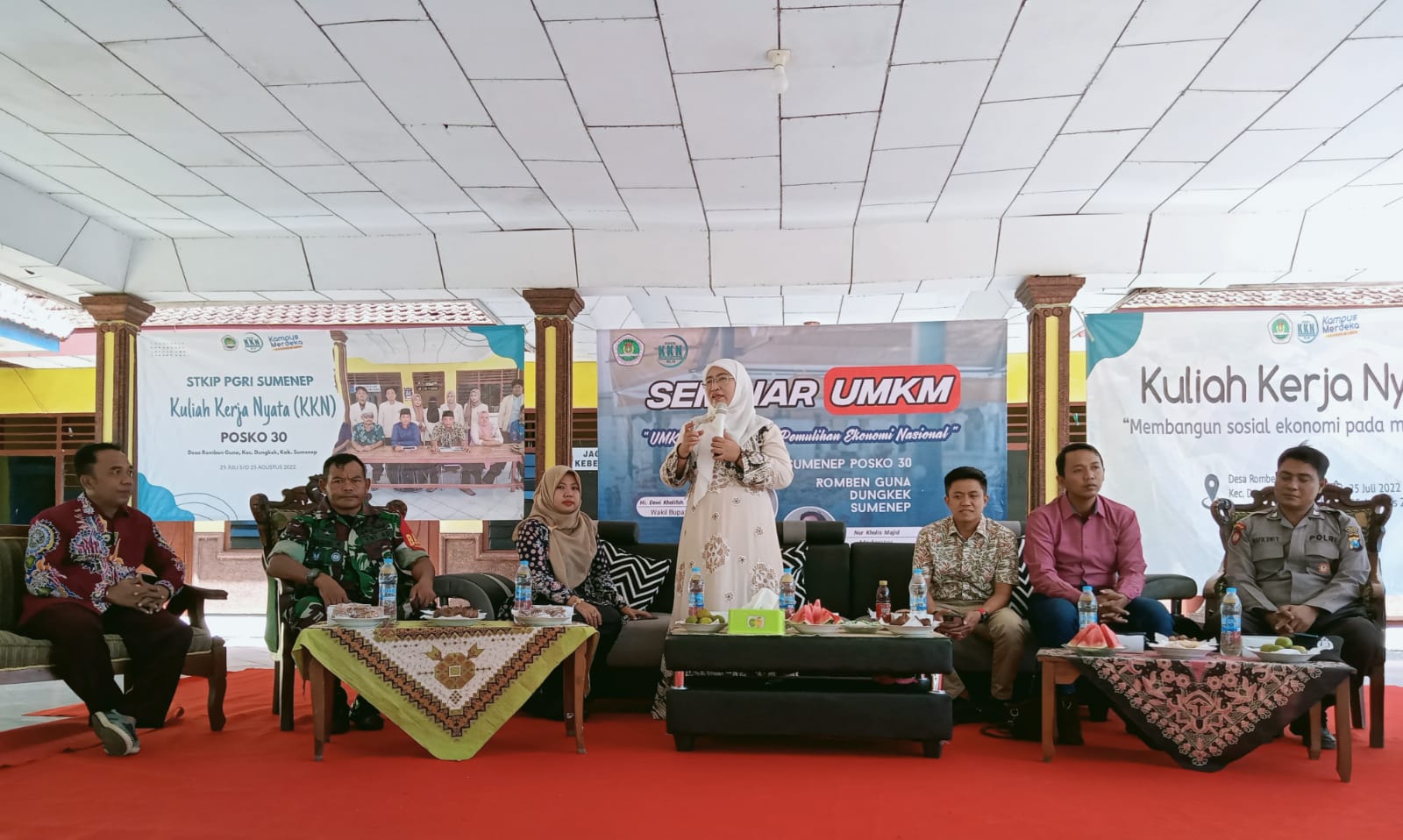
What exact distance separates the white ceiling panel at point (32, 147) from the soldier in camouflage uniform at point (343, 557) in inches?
84.2

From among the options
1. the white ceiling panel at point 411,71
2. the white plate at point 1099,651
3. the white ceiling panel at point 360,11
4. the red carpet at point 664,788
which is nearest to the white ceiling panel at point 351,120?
the white ceiling panel at point 411,71

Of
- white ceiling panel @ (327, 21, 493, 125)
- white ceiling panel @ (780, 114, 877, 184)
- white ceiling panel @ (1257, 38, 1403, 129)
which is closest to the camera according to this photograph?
white ceiling panel @ (327, 21, 493, 125)

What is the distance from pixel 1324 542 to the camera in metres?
4.05

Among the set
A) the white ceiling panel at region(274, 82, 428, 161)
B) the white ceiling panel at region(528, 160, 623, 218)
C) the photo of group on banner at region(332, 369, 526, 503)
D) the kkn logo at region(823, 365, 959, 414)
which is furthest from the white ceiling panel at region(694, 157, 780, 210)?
the photo of group on banner at region(332, 369, 526, 503)

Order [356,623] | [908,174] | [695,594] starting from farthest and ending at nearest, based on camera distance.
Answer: [908,174], [695,594], [356,623]

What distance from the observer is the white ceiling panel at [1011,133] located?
4437mm

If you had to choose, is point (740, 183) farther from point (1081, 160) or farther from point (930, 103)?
point (1081, 160)

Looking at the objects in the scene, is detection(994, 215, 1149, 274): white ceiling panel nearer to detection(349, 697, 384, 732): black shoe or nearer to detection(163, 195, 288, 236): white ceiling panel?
detection(349, 697, 384, 732): black shoe

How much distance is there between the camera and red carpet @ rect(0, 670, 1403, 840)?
2666 mm

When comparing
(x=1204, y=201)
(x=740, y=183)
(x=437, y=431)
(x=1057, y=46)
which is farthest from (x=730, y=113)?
(x=437, y=431)

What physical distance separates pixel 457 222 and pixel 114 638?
10.3 feet

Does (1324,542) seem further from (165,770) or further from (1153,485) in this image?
(165,770)

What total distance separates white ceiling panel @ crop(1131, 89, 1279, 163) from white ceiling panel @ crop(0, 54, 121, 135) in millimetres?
4597

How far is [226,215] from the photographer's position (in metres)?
6.05
